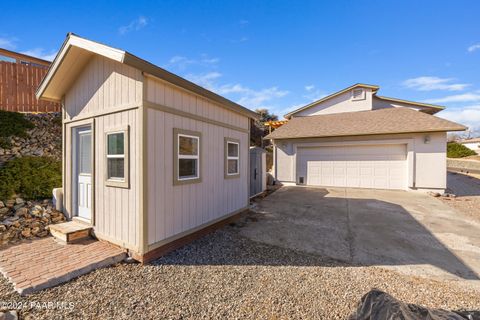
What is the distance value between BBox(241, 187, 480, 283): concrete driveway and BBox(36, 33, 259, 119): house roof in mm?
3453

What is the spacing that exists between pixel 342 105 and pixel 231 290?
13.3 m

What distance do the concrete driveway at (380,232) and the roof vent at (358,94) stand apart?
6.92m

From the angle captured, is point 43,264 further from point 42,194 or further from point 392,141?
point 392,141

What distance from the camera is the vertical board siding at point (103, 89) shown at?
3.59 m

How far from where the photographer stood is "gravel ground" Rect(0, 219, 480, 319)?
93.4 inches

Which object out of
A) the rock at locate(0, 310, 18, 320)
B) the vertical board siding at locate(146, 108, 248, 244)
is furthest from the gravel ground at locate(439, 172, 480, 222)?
the rock at locate(0, 310, 18, 320)

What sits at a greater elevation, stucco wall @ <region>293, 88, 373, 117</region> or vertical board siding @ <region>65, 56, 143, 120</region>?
stucco wall @ <region>293, 88, 373, 117</region>

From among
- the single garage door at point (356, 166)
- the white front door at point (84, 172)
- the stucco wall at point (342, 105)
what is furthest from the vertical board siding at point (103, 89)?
the stucco wall at point (342, 105)

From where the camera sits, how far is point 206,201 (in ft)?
15.7

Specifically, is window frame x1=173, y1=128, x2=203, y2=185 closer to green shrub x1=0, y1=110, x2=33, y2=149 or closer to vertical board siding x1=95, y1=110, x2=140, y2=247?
vertical board siding x1=95, y1=110, x2=140, y2=247

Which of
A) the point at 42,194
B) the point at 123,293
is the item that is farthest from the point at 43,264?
the point at 42,194

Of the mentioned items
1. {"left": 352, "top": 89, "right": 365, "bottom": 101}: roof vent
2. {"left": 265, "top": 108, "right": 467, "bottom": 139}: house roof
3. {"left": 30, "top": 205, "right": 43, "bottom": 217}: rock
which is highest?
{"left": 352, "top": 89, "right": 365, "bottom": 101}: roof vent

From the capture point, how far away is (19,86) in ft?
24.8

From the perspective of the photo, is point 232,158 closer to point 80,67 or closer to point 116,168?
point 116,168
